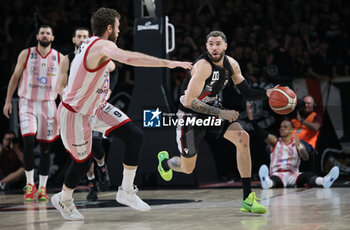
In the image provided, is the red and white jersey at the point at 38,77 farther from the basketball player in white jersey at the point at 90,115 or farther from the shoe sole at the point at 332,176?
the shoe sole at the point at 332,176

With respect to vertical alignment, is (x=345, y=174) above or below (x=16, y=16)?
below

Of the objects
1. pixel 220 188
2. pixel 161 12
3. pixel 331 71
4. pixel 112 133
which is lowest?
pixel 220 188

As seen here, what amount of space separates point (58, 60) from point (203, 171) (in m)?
2.99

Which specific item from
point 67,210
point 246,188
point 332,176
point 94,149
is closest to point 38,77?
point 94,149

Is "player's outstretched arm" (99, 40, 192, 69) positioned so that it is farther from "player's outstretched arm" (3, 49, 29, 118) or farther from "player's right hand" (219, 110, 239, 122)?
"player's outstretched arm" (3, 49, 29, 118)

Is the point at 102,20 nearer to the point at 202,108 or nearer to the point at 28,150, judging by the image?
the point at 202,108

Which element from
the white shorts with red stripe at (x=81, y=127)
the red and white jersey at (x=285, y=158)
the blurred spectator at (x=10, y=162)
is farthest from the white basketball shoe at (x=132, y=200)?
the blurred spectator at (x=10, y=162)

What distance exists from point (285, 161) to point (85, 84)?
4732 millimetres

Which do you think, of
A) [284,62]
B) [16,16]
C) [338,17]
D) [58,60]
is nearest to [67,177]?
[58,60]

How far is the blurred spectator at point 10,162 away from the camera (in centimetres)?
1127

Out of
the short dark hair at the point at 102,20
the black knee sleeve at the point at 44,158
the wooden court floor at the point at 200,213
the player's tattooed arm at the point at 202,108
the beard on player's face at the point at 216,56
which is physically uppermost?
the short dark hair at the point at 102,20

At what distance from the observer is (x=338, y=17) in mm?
12984

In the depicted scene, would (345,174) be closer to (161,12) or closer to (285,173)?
(285,173)

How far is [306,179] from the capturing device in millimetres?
9617
